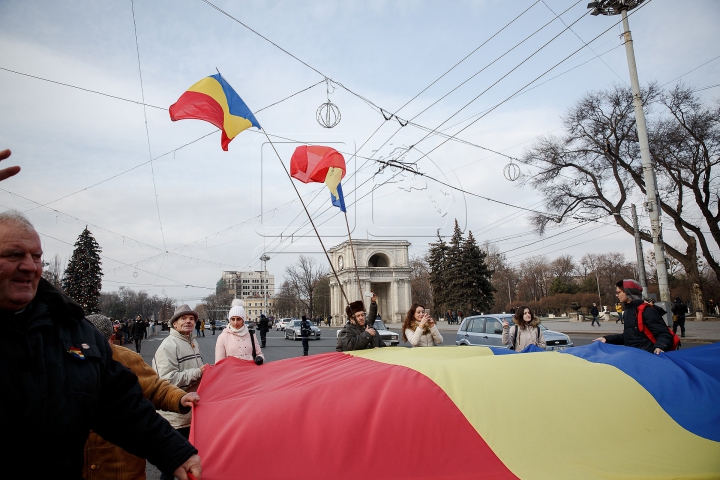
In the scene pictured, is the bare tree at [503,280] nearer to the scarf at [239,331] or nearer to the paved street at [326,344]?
the paved street at [326,344]

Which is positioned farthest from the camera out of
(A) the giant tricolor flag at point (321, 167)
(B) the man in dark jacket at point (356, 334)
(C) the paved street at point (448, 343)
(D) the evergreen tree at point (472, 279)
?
(D) the evergreen tree at point (472, 279)

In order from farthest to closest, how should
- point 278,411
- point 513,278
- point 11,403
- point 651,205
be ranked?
point 513,278 → point 651,205 → point 278,411 → point 11,403

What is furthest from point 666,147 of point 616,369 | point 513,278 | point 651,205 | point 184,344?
point 513,278

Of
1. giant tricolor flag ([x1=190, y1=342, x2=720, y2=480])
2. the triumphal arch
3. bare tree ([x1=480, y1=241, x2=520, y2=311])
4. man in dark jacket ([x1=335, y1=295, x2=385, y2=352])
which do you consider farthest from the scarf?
bare tree ([x1=480, y1=241, x2=520, y2=311])

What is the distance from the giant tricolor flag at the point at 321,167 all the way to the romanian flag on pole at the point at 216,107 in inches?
64.1

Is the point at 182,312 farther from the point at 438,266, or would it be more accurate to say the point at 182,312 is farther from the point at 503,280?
the point at 503,280

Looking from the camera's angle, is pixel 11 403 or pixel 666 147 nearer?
pixel 11 403

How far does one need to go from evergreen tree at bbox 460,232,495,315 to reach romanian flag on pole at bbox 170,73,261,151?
152ft

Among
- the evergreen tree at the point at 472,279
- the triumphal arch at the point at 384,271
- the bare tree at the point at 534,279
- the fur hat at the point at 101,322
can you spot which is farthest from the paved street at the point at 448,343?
the bare tree at the point at 534,279

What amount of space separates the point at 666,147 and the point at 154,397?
104 ft

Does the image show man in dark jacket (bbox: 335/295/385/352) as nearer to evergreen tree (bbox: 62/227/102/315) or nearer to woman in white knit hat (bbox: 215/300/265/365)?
woman in white knit hat (bbox: 215/300/265/365)

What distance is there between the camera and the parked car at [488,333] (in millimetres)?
13875

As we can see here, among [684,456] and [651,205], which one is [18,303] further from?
[651,205]

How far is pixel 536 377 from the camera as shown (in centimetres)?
420
